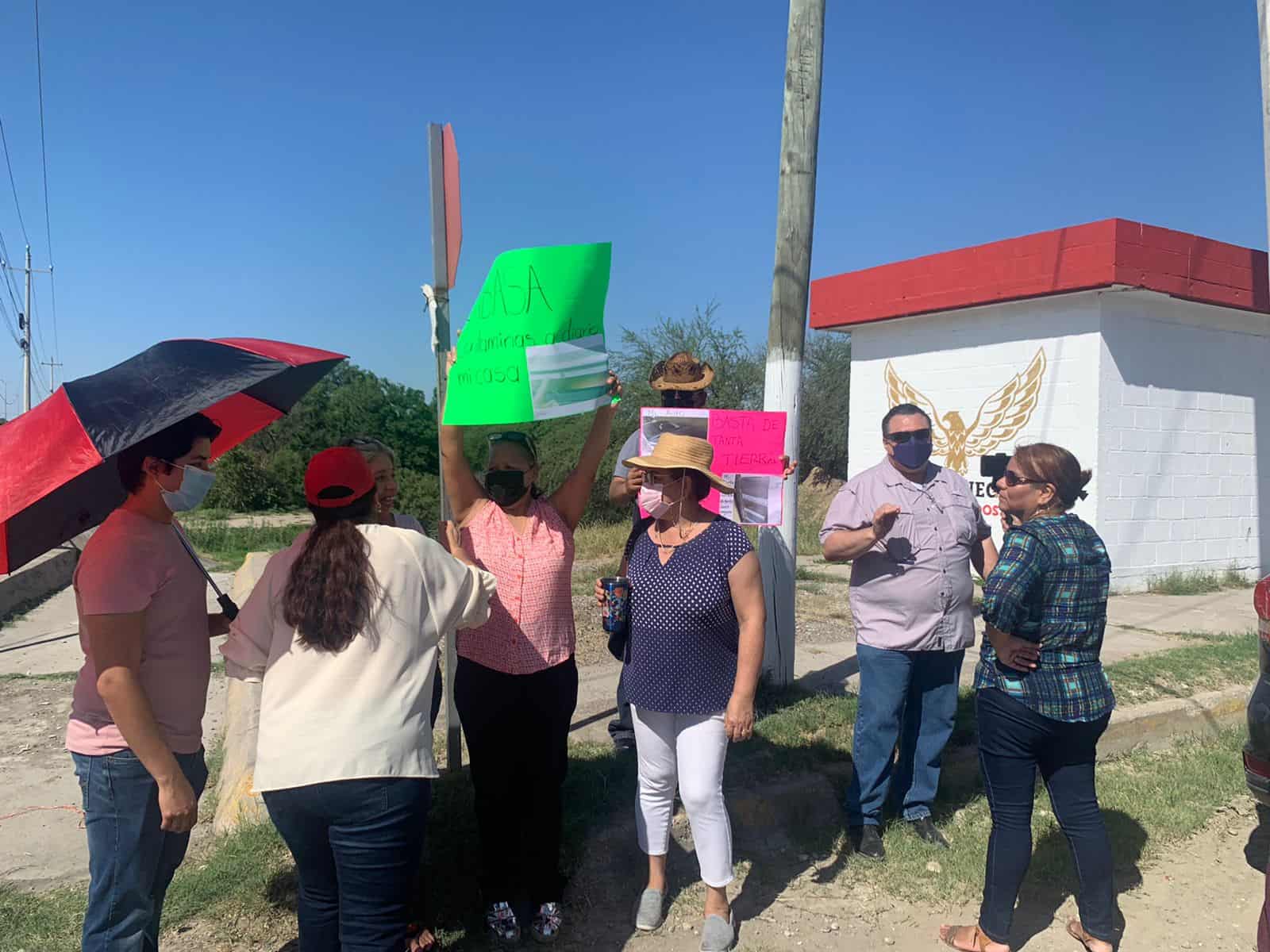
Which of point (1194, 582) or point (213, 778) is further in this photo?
point (1194, 582)

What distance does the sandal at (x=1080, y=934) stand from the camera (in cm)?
334

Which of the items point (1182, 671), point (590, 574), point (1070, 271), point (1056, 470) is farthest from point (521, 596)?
point (1070, 271)

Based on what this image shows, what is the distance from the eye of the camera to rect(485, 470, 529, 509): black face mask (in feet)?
10.8

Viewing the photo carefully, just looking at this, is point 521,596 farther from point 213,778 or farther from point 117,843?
point 213,778

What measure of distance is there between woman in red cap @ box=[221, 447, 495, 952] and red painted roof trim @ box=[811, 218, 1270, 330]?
926 cm

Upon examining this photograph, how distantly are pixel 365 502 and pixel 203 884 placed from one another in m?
2.16

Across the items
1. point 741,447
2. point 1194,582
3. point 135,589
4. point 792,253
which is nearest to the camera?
point 135,589

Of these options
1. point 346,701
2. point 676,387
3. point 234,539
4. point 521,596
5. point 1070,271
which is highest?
point 1070,271

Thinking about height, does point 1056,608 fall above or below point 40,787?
above

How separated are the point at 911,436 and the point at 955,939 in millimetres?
2003

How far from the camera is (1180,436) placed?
1063 centimetres

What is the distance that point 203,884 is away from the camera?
362 cm

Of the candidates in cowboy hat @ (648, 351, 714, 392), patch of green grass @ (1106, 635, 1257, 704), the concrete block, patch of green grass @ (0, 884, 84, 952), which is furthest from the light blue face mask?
the concrete block

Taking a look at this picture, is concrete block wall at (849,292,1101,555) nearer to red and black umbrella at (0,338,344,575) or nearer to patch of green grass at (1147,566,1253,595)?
patch of green grass at (1147,566,1253,595)
